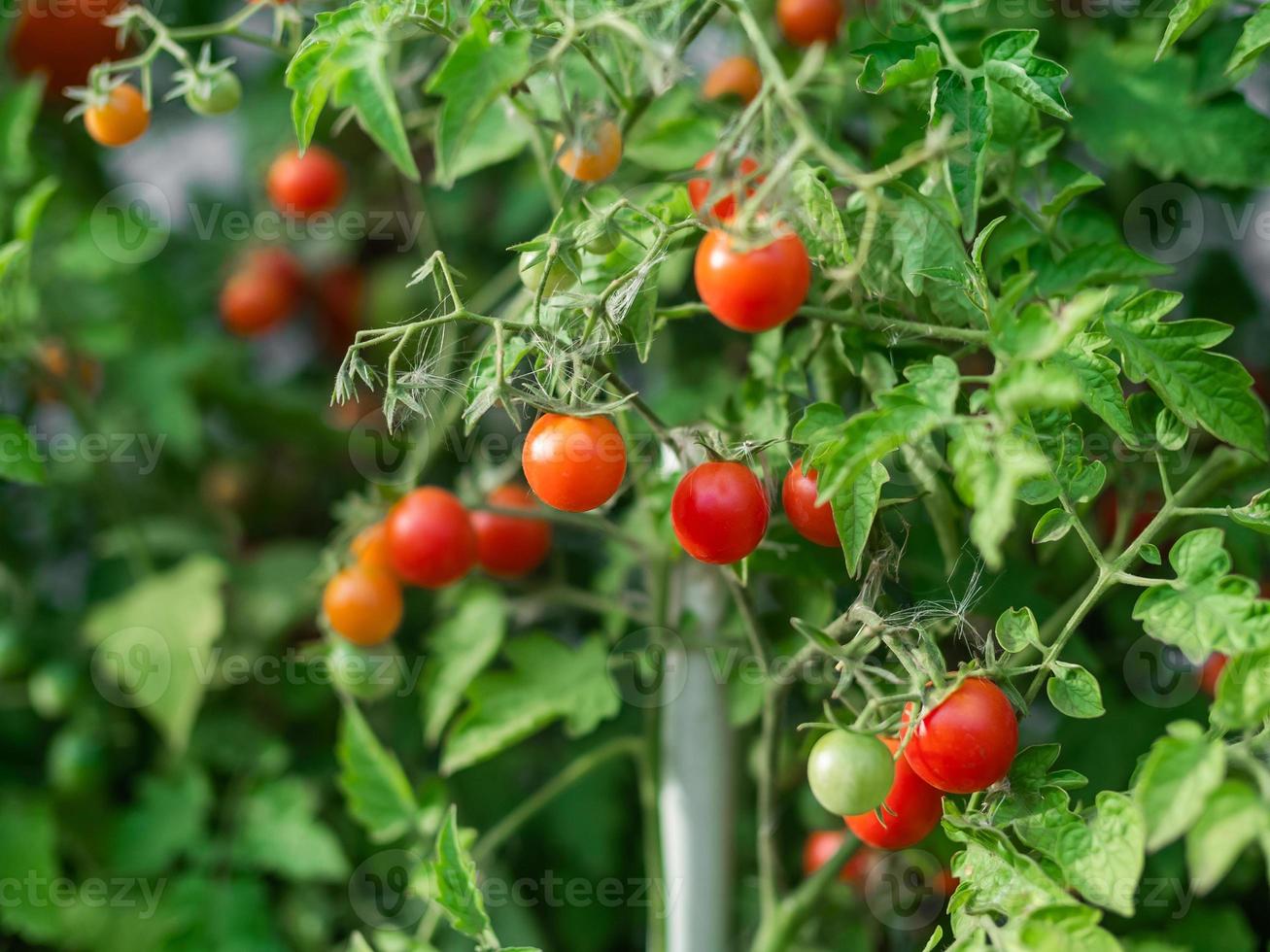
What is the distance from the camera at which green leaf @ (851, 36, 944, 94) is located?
2.02 ft

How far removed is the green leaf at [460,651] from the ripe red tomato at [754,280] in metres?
0.45

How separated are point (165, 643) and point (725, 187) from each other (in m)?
0.79

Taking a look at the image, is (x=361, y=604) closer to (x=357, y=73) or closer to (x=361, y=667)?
(x=361, y=667)

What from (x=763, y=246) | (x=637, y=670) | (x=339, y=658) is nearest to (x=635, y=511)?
(x=637, y=670)

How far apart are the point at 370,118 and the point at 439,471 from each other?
0.77 metres

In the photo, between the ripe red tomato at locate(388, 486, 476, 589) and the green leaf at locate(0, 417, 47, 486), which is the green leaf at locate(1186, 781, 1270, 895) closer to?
the ripe red tomato at locate(388, 486, 476, 589)

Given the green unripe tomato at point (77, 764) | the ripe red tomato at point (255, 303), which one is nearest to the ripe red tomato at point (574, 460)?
the green unripe tomato at point (77, 764)

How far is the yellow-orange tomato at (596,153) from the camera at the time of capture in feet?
2.19

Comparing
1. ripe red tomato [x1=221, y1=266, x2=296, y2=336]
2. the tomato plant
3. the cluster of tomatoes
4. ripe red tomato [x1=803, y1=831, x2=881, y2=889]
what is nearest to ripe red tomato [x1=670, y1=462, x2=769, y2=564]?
the tomato plant

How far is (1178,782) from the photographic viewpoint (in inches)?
18.6

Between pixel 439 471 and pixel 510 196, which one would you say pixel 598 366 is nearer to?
pixel 439 471

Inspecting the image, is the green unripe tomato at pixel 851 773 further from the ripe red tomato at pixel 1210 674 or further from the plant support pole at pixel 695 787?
the ripe red tomato at pixel 1210 674

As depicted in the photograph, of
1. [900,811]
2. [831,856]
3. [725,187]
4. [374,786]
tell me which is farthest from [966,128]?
[374,786]

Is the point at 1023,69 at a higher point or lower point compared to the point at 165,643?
higher
